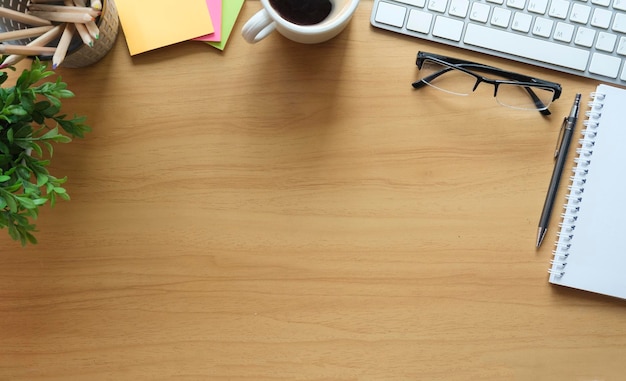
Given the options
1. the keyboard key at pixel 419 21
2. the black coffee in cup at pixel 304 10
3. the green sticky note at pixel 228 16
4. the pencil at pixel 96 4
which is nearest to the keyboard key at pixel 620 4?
the keyboard key at pixel 419 21

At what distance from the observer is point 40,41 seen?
581 mm

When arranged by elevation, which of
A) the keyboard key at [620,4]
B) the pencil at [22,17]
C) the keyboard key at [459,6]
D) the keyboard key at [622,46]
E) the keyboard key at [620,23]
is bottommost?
the pencil at [22,17]

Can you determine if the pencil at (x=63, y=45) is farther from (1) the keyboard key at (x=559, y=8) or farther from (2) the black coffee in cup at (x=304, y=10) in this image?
(1) the keyboard key at (x=559, y=8)

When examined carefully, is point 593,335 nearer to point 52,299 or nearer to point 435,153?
point 435,153

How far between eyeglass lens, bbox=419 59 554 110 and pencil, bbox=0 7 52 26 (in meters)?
0.41

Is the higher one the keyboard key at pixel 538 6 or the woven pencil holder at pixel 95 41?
the keyboard key at pixel 538 6

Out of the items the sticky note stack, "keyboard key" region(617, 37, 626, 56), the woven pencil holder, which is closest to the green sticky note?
the sticky note stack

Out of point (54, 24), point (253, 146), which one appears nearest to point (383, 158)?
point (253, 146)

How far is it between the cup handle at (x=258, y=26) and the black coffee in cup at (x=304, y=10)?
0.02 m

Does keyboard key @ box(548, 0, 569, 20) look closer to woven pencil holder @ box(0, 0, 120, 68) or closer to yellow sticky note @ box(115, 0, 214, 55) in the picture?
yellow sticky note @ box(115, 0, 214, 55)

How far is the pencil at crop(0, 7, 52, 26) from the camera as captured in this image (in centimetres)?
55

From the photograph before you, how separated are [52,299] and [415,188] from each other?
46cm

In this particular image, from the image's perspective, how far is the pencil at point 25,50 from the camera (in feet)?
1.80

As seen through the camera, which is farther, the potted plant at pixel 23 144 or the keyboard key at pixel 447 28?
the keyboard key at pixel 447 28
